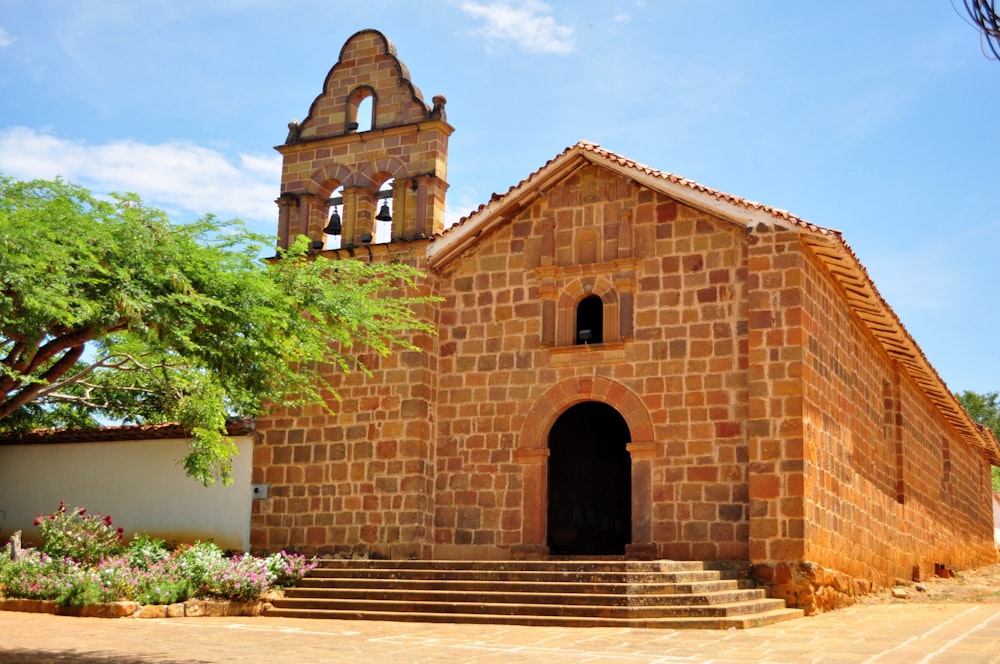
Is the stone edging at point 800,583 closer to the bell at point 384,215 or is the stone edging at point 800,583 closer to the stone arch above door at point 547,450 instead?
the stone arch above door at point 547,450

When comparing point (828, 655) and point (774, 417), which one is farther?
point (774, 417)

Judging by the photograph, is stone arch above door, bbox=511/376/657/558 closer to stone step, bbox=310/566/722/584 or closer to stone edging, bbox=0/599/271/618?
stone step, bbox=310/566/722/584

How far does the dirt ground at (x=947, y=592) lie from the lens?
1742cm

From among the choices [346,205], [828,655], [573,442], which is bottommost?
[828,655]

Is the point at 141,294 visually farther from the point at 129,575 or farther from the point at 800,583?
the point at 800,583

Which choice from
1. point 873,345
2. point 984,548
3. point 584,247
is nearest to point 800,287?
point 584,247

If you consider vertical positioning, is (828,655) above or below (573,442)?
below

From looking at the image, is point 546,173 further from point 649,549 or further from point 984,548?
point 984,548

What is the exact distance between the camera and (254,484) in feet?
61.6

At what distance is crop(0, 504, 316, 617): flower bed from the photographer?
46.2 feet

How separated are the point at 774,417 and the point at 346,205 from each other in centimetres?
814

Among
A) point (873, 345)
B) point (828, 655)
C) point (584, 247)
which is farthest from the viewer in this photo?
point (873, 345)

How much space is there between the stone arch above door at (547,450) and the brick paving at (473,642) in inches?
122

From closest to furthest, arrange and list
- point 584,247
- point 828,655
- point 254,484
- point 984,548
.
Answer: point 828,655
point 584,247
point 254,484
point 984,548
